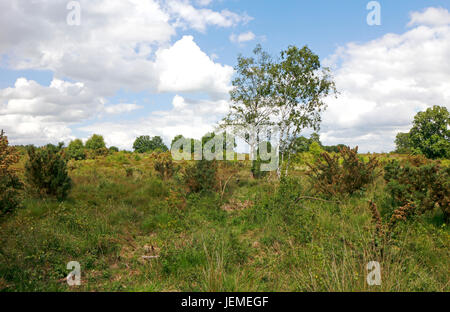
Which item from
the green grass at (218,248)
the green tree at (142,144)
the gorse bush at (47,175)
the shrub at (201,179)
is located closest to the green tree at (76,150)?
the gorse bush at (47,175)

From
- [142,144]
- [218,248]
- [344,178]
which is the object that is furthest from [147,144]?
[218,248]

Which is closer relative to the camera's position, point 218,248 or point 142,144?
point 218,248

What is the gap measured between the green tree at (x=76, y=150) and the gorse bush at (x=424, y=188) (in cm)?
2713

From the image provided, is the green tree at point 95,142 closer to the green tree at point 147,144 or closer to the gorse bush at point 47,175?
the green tree at point 147,144

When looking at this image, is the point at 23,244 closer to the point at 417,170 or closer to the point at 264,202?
the point at 264,202

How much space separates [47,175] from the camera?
853 centimetres

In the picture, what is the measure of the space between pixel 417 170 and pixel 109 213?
7.88 meters

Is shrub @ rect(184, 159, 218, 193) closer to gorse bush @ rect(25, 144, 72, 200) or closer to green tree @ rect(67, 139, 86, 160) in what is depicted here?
gorse bush @ rect(25, 144, 72, 200)

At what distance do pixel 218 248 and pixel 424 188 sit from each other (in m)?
5.39

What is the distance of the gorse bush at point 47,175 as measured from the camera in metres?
8.46

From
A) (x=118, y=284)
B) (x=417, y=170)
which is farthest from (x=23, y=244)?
(x=417, y=170)

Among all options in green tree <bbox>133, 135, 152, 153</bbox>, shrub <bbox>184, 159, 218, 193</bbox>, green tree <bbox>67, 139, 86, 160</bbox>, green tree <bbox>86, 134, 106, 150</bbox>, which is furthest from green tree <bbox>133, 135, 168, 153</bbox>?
shrub <bbox>184, 159, 218, 193</bbox>

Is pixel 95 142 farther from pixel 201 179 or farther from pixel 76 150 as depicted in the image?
pixel 201 179
